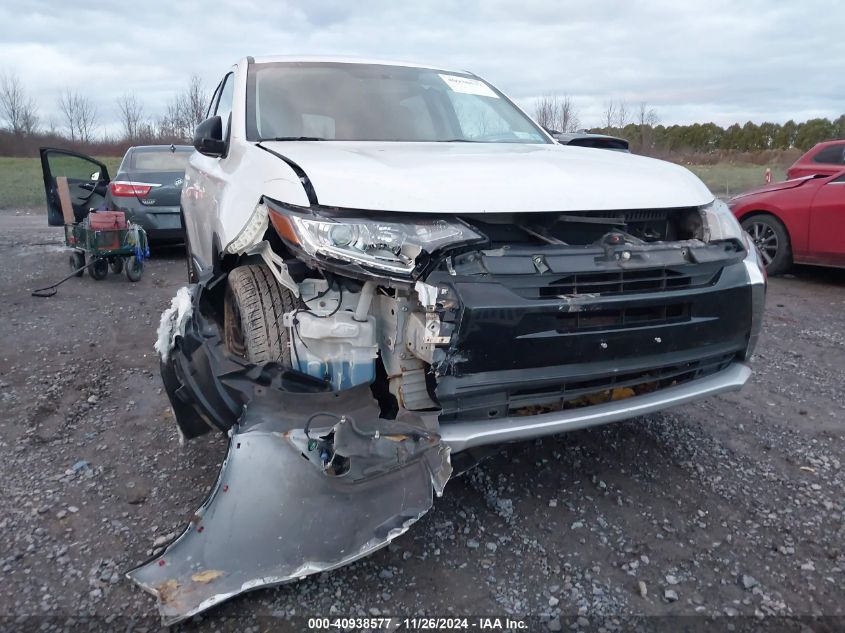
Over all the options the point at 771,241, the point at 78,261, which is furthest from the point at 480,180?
the point at 78,261

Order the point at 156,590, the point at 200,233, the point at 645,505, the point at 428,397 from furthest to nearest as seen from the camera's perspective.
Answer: the point at 200,233 < the point at 645,505 < the point at 428,397 < the point at 156,590

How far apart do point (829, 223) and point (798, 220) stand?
316 mm

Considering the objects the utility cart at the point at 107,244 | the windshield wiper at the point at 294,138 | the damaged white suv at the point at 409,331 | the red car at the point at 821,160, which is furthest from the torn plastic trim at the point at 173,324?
the red car at the point at 821,160

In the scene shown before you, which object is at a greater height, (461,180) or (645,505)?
(461,180)

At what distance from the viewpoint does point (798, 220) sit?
6.78 metres

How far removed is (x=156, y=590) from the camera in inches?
81.2

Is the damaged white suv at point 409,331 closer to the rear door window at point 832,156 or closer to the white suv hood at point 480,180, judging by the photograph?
the white suv hood at point 480,180

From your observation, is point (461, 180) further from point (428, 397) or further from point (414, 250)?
point (428, 397)

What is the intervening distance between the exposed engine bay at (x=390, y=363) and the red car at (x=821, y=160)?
7.00 m

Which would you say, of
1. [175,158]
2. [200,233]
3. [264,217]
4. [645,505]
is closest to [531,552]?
[645,505]

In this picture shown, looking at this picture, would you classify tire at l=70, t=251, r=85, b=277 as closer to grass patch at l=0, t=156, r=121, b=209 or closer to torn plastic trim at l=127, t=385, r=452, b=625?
grass patch at l=0, t=156, r=121, b=209

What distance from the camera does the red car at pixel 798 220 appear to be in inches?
256

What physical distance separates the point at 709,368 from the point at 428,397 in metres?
1.25

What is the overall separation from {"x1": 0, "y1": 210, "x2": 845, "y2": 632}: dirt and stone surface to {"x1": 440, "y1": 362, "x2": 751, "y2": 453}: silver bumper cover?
0.46 metres
